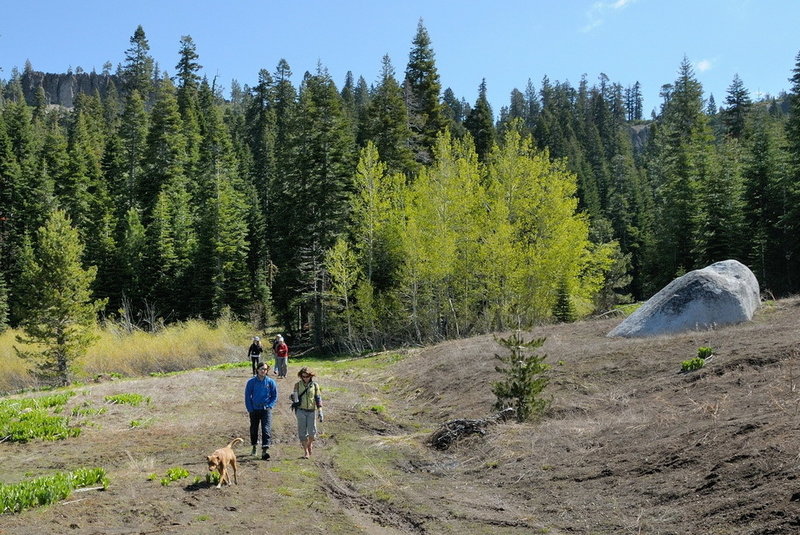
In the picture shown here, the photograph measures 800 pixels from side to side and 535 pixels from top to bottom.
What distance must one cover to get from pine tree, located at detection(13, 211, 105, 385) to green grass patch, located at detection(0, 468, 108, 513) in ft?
64.7

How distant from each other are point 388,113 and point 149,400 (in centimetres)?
3117

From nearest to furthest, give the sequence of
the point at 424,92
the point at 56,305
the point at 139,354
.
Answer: the point at 56,305 → the point at 139,354 → the point at 424,92

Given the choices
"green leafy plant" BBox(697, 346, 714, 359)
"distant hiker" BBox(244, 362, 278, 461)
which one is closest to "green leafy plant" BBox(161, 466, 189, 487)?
"distant hiker" BBox(244, 362, 278, 461)

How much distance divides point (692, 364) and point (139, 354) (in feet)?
87.8

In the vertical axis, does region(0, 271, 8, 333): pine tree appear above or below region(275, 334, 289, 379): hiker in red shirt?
above

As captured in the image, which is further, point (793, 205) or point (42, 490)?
point (793, 205)

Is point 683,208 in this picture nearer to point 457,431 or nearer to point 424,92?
point 424,92

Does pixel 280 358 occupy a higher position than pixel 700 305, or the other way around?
pixel 700 305

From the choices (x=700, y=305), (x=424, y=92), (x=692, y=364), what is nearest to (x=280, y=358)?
(x=692, y=364)

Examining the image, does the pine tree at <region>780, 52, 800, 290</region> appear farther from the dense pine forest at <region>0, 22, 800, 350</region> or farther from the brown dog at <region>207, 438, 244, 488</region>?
the brown dog at <region>207, 438, 244, 488</region>

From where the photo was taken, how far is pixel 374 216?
36750 mm

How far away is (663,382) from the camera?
1387cm

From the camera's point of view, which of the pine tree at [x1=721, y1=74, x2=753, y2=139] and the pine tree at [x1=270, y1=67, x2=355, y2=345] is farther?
the pine tree at [x1=721, y1=74, x2=753, y2=139]

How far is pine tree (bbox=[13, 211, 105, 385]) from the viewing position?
1031 inches
